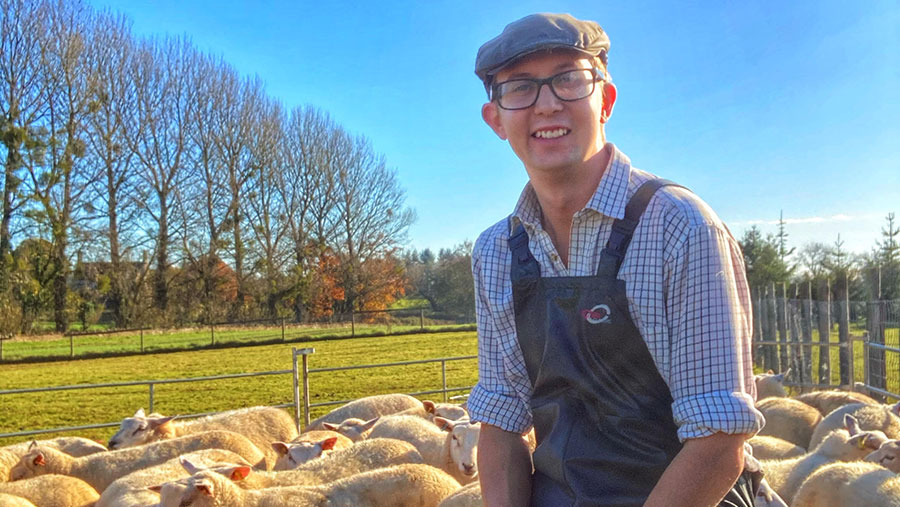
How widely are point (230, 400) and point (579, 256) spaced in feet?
55.9

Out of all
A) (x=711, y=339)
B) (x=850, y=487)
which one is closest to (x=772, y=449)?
(x=850, y=487)

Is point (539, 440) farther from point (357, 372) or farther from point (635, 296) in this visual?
point (357, 372)

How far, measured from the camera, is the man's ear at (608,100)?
6.41 feet

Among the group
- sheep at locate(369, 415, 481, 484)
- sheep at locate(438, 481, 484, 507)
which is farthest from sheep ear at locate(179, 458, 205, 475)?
sheep at locate(369, 415, 481, 484)

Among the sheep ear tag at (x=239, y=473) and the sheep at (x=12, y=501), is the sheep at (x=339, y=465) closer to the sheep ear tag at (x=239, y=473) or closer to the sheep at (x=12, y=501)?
the sheep ear tag at (x=239, y=473)

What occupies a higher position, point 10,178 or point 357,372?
point 10,178

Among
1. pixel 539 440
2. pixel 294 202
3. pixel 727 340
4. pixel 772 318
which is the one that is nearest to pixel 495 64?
pixel 727 340

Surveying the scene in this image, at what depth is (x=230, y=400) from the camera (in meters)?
17.5

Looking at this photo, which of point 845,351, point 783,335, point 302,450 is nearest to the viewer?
point 302,450

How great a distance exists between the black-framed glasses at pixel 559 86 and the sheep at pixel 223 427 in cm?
634

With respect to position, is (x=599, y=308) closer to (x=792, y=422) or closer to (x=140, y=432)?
(x=792, y=422)

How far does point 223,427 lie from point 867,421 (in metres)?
6.57

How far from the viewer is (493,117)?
2.13m

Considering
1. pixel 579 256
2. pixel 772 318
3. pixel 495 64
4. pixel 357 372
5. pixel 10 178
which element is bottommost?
pixel 357 372
